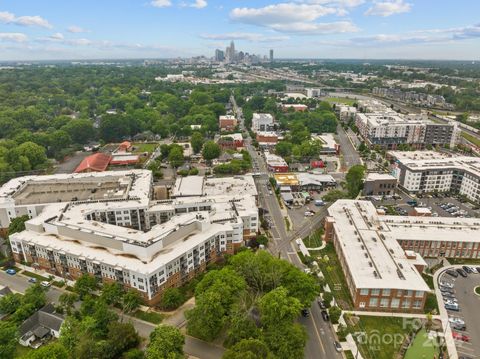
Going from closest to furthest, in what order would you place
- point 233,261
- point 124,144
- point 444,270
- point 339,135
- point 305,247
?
1. point 233,261
2. point 444,270
3. point 305,247
4. point 124,144
5. point 339,135

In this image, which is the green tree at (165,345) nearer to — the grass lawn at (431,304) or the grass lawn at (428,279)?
the grass lawn at (431,304)

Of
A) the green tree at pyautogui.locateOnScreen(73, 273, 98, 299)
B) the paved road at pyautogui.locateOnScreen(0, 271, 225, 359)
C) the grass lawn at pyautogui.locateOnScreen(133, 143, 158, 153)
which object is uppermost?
the green tree at pyautogui.locateOnScreen(73, 273, 98, 299)

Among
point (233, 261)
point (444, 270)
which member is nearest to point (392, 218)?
point (444, 270)

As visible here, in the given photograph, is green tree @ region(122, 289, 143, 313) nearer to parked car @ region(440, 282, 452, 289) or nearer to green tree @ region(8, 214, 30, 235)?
green tree @ region(8, 214, 30, 235)

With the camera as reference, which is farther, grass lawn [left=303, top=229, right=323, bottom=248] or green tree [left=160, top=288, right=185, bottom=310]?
grass lawn [left=303, top=229, right=323, bottom=248]

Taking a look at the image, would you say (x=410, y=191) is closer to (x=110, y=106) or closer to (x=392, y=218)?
(x=392, y=218)

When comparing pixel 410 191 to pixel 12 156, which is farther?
pixel 12 156

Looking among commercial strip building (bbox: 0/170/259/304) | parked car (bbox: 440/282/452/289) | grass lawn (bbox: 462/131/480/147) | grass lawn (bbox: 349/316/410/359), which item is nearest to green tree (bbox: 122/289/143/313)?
commercial strip building (bbox: 0/170/259/304)
